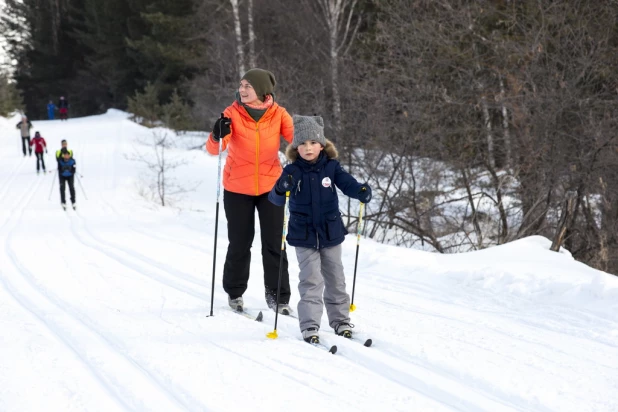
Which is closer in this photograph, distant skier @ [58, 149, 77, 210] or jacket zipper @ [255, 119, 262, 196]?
jacket zipper @ [255, 119, 262, 196]

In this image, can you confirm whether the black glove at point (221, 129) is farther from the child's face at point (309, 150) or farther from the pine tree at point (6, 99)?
the pine tree at point (6, 99)

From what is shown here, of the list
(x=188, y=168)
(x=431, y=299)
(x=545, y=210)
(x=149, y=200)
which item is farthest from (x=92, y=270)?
(x=188, y=168)

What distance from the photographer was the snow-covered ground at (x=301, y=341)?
353 centimetres

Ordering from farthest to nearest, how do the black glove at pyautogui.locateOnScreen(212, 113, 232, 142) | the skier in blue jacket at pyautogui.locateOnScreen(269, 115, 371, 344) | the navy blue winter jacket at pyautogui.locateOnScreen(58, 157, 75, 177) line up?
the navy blue winter jacket at pyautogui.locateOnScreen(58, 157, 75, 177)
the black glove at pyautogui.locateOnScreen(212, 113, 232, 142)
the skier in blue jacket at pyautogui.locateOnScreen(269, 115, 371, 344)

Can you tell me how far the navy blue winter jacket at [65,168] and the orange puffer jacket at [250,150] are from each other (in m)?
10.5

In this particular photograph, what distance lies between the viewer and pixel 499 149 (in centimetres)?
1183

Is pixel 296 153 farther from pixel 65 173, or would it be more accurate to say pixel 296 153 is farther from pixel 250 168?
pixel 65 173

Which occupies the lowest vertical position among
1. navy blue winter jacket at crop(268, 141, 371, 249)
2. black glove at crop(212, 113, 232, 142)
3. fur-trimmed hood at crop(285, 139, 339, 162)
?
navy blue winter jacket at crop(268, 141, 371, 249)

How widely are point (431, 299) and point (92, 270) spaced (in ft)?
11.9

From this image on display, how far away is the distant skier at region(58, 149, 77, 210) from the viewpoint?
1437 cm

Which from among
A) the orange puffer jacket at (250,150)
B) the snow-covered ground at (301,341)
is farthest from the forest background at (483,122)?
the orange puffer jacket at (250,150)

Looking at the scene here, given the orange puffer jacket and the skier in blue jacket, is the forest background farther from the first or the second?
the skier in blue jacket

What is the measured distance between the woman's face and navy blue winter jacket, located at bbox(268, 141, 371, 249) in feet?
2.30

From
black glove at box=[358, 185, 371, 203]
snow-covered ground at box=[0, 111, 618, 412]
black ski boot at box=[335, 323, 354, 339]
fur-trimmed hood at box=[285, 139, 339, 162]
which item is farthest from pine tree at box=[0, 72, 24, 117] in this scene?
black glove at box=[358, 185, 371, 203]
